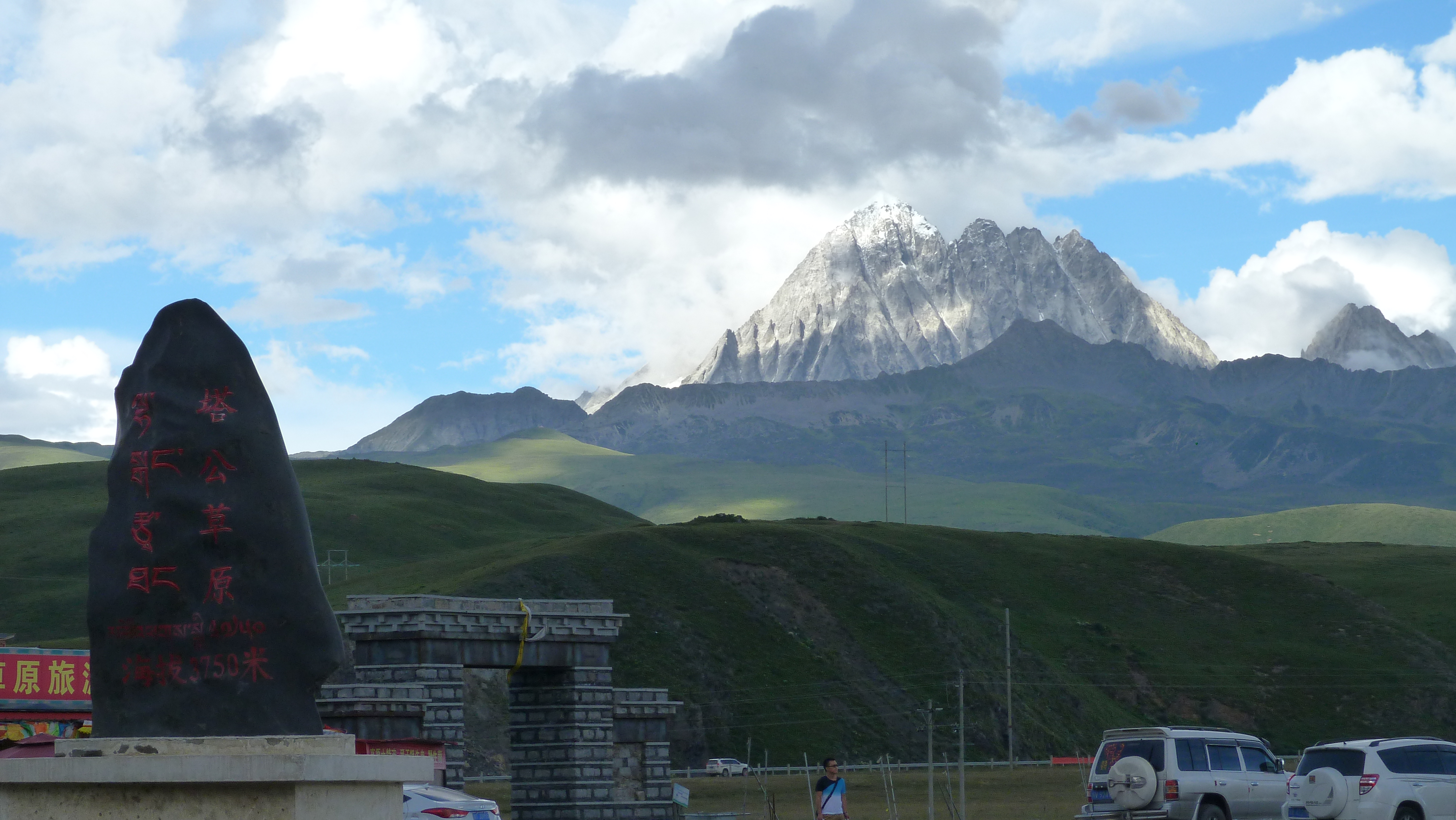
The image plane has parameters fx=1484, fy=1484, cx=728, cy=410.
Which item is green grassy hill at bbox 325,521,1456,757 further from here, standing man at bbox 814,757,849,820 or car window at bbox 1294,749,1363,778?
standing man at bbox 814,757,849,820

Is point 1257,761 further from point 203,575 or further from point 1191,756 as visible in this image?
point 203,575

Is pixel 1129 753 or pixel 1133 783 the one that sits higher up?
pixel 1129 753

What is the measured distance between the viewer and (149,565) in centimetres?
1529

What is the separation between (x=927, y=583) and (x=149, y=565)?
112 meters

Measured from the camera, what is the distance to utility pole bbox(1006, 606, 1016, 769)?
3718 inches

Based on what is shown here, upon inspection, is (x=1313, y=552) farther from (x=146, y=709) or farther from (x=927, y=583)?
(x=146, y=709)

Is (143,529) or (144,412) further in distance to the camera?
(144,412)

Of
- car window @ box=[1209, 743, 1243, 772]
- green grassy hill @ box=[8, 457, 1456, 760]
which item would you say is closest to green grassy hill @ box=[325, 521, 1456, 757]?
green grassy hill @ box=[8, 457, 1456, 760]

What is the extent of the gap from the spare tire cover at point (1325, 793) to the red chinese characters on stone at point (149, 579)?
1105 inches

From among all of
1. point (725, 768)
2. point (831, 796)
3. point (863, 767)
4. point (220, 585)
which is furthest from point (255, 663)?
point (863, 767)

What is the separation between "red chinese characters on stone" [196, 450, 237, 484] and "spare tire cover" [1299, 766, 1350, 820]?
27.8 m

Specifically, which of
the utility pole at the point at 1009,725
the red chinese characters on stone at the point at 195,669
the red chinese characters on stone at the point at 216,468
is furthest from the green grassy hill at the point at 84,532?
the red chinese characters on stone at the point at 216,468

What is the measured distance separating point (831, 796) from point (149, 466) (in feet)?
51.7

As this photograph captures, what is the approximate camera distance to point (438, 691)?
39.7 metres
